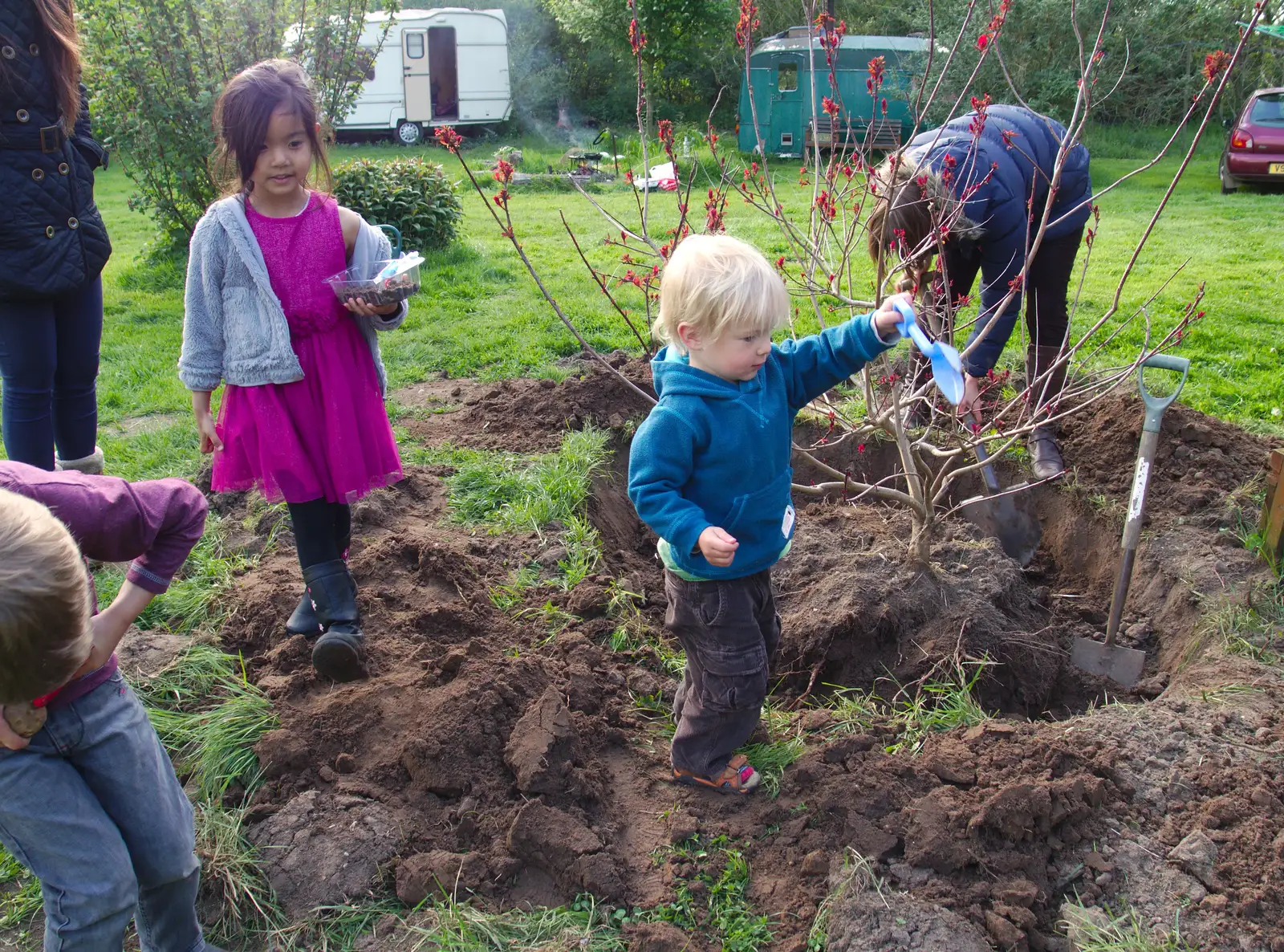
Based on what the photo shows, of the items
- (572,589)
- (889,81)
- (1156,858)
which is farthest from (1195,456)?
(889,81)

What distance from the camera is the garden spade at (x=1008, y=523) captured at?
4.50 metres

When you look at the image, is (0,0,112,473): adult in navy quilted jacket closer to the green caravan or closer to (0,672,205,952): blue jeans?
(0,672,205,952): blue jeans

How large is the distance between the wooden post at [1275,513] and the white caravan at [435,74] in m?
22.8

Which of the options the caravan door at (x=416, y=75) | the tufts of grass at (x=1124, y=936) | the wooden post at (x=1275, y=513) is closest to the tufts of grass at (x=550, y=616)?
the tufts of grass at (x=1124, y=936)

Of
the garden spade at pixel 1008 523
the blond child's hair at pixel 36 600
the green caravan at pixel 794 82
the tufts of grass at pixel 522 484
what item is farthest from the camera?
the green caravan at pixel 794 82

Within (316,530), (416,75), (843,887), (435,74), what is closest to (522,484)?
(316,530)

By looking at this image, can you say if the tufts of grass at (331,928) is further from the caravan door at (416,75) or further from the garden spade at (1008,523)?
the caravan door at (416,75)

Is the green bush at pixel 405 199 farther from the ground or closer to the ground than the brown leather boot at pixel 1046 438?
farther from the ground

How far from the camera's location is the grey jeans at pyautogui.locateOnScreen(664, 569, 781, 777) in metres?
2.56

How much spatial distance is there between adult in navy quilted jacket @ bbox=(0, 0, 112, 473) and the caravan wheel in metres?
21.0

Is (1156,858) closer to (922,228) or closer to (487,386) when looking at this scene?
(922,228)

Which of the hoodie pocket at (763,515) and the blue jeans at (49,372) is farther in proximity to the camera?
the blue jeans at (49,372)

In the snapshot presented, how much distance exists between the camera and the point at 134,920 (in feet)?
7.70

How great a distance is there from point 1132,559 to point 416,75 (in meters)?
23.4
